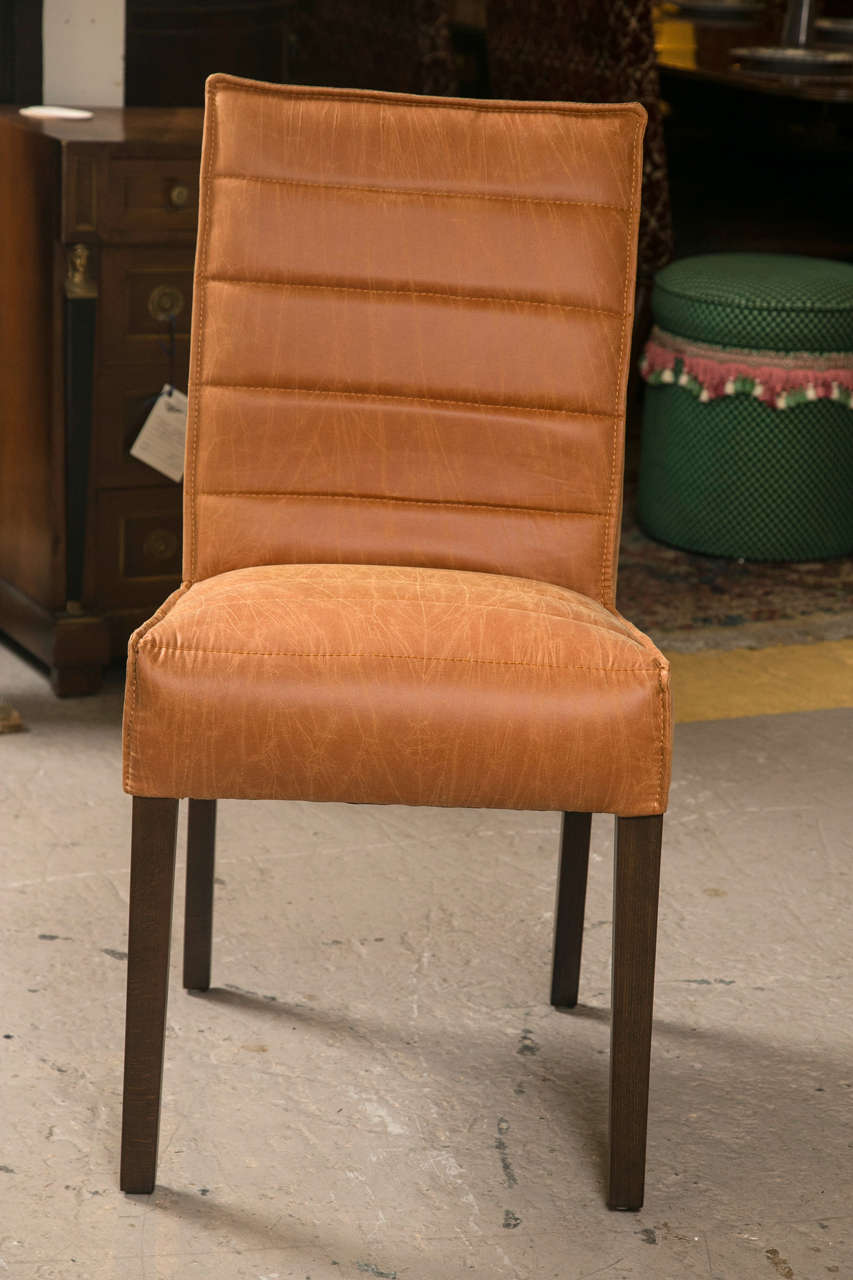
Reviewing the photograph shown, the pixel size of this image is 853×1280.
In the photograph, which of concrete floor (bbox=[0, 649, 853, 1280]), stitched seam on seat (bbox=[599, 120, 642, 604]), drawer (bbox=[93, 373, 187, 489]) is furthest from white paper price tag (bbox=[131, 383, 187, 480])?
stitched seam on seat (bbox=[599, 120, 642, 604])

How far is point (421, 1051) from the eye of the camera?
71.1 inches

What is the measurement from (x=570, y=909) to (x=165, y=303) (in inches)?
50.4

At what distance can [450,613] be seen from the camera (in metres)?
1.54

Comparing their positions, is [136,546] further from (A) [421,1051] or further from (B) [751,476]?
(B) [751,476]

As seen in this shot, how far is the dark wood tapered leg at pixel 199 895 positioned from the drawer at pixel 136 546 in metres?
0.97

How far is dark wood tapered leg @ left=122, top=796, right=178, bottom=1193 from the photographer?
146 centimetres

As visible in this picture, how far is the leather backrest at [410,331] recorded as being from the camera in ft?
5.63

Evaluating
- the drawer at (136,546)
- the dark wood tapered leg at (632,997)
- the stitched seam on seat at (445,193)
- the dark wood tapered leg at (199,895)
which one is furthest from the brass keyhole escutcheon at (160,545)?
the dark wood tapered leg at (632,997)

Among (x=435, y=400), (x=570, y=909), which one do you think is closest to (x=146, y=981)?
(x=570, y=909)

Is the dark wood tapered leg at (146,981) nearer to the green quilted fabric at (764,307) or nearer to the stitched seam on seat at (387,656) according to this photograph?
the stitched seam on seat at (387,656)

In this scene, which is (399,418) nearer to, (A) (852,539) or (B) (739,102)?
(A) (852,539)

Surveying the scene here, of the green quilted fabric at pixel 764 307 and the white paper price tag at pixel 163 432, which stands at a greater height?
the green quilted fabric at pixel 764 307

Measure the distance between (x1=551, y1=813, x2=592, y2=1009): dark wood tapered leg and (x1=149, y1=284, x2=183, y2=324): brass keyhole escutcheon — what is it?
3.98ft

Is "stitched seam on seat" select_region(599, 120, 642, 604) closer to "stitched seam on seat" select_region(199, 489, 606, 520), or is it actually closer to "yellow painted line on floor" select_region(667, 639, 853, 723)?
"stitched seam on seat" select_region(199, 489, 606, 520)
